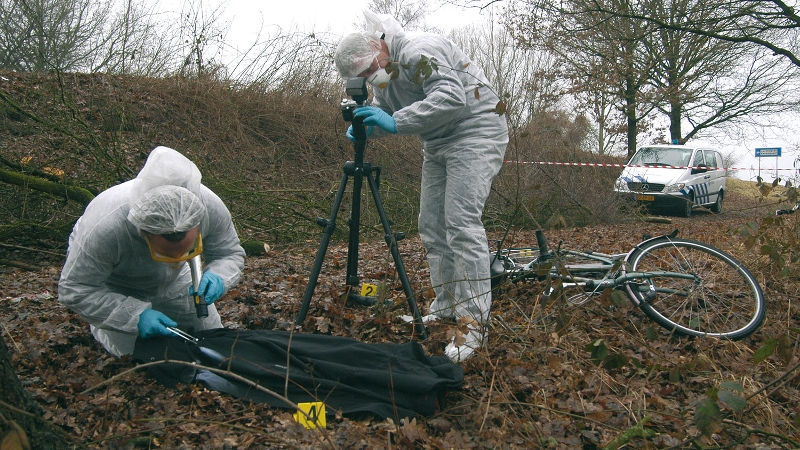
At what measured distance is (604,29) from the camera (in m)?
13.9

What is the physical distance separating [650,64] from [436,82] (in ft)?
49.2

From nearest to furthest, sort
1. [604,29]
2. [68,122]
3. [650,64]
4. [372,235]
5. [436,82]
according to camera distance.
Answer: [436,82] → [68,122] → [372,235] → [604,29] → [650,64]

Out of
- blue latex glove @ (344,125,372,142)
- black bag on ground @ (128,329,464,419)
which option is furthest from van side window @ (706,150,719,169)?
black bag on ground @ (128,329,464,419)

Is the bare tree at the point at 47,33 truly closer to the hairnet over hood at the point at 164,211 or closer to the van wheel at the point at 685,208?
the hairnet over hood at the point at 164,211

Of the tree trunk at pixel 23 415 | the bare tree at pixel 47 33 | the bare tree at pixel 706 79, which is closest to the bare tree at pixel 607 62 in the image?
the bare tree at pixel 706 79

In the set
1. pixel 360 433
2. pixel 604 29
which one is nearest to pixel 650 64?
pixel 604 29

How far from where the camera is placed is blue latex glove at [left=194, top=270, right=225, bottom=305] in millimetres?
2852

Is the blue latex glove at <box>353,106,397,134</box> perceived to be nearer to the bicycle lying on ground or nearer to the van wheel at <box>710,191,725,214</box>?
the bicycle lying on ground

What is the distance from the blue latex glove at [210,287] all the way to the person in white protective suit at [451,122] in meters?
1.10

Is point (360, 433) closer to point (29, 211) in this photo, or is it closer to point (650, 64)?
point (29, 211)

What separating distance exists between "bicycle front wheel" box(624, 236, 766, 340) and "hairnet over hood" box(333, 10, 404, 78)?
2038 mm

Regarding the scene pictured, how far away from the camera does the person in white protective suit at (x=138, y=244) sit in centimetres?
249

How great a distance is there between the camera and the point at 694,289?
3.66 metres

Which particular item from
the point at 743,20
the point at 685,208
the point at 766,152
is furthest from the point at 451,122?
the point at 766,152
